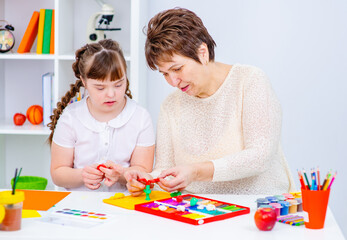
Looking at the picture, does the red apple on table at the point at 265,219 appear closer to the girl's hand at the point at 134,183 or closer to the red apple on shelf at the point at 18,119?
the girl's hand at the point at 134,183

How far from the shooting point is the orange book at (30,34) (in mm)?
2973

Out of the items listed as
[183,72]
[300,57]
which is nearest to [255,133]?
[183,72]

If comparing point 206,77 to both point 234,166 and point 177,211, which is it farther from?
point 177,211

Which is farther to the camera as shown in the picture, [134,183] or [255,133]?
[255,133]

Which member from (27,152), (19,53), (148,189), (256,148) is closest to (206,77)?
(256,148)

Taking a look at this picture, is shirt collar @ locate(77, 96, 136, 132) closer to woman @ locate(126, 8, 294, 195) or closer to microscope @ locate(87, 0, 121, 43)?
woman @ locate(126, 8, 294, 195)

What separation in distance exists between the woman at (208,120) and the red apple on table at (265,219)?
1.25 ft

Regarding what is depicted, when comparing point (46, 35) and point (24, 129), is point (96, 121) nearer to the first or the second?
point (24, 129)

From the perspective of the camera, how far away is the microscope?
2855mm

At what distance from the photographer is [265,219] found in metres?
1.34

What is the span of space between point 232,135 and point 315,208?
643mm

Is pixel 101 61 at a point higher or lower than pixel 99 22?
lower

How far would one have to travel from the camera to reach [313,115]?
3029 millimetres

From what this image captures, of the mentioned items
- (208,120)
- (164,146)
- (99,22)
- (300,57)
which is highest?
(99,22)
